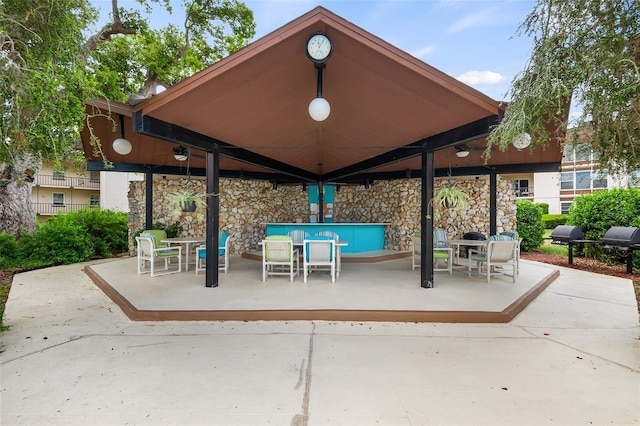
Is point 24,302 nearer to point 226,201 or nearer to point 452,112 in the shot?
point 226,201

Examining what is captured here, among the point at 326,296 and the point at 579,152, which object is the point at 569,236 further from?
the point at 326,296

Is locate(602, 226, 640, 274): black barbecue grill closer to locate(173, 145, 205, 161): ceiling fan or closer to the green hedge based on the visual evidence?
locate(173, 145, 205, 161): ceiling fan

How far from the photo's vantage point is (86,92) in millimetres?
2979

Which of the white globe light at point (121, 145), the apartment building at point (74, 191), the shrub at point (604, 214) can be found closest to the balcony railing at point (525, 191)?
the shrub at point (604, 214)

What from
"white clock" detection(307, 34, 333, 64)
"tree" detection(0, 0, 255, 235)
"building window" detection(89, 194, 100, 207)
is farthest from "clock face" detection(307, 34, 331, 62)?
"building window" detection(89, 194, 100, 207)

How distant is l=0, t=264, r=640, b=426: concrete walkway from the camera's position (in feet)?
6.31

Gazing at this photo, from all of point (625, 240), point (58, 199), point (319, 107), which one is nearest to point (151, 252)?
point (319, 107)

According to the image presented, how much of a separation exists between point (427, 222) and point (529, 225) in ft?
21.8

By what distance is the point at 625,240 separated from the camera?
6.36m

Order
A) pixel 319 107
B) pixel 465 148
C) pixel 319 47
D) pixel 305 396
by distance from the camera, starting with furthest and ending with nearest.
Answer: pixel 465 148 < pixel 319 107 < pixel 319 47 < pixel 305 396

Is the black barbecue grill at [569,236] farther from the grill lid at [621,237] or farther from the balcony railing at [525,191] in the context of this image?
the balcony railing at [525,191]

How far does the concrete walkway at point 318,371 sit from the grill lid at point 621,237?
11.7ft

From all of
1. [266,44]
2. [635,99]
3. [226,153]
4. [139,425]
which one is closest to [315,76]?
[266,44]

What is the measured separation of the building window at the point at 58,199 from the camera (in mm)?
18469
